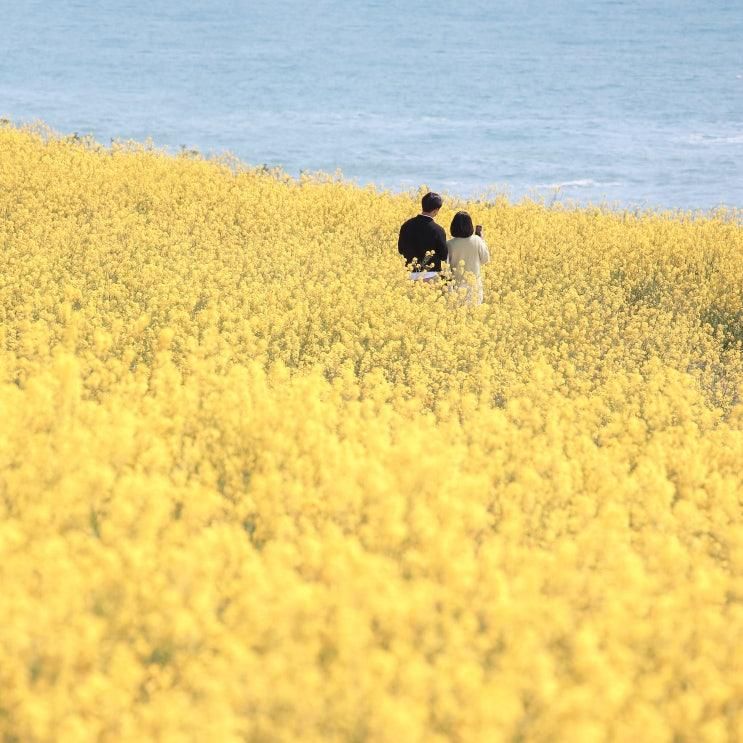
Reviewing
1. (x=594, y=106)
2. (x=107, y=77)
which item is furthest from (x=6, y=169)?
(x=107, y=77)

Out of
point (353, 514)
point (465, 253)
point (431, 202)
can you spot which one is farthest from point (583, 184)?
point (353, 514)

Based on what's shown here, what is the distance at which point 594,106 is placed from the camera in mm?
61750

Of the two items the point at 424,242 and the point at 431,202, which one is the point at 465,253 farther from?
the point at 431,202

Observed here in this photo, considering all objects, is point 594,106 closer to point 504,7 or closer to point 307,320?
point 504,7

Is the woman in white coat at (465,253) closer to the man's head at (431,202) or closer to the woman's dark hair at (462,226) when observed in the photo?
the woman's dark hair at (462,226)

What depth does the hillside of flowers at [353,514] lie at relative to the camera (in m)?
2.92

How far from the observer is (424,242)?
31.4 ft

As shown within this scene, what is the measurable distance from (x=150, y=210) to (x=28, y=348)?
5612 mm

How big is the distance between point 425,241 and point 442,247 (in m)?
0.17

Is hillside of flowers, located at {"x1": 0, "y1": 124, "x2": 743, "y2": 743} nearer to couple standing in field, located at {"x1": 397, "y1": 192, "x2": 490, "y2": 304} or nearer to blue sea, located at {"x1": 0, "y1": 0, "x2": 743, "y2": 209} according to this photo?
Result: couple standing in field, located at {"x1": 397, "y1": 192, "x2": 490, "y2": 304}

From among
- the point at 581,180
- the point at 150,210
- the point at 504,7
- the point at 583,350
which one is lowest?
the point at 583,350

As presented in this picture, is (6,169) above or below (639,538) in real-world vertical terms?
above

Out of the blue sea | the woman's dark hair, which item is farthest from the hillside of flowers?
the blue sea

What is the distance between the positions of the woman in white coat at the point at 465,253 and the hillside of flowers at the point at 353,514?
0.27 m
